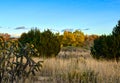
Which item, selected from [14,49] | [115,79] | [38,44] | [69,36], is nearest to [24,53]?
[14,49]

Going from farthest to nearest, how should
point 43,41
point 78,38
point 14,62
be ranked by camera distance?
point 78,38, point 43,41, point 14,62

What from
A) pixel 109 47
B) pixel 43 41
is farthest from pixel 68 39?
pixel 109 47

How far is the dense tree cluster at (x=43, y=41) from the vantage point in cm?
2605

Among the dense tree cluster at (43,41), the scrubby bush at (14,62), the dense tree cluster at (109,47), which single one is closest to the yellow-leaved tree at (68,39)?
the dense tree cluster at (43,41)

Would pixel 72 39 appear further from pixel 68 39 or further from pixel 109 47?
pixel 109 47

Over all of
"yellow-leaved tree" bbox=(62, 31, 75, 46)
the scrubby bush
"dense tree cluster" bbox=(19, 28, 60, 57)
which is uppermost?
"yellow-leaved tree" bbox=(62, 31, 75, 46)

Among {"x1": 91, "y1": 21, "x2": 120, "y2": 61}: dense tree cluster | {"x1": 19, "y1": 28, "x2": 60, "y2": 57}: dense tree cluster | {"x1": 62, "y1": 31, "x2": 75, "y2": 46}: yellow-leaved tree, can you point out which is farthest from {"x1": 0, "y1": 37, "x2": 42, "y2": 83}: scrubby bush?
{"x1": 62, "y1": 31, "x2": 75, "y2": 46}: yellow-leaved tree

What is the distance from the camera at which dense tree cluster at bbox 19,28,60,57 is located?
2605 cm

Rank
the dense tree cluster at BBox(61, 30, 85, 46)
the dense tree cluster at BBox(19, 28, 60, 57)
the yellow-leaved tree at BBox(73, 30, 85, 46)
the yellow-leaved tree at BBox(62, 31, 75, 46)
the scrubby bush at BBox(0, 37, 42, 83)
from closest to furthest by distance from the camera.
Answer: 1. the scrubby bush at BBox(0, 37, 42, 83)
2. the dense tree cluster at BBox(19, 28, 60, 57)
3. the dense tree cluster at BBox(61, 30, 85, 46)
4. the yellow-leaved tree at BBox(62, 31, 75, 46)
5. the yellow-leaved tree at BBox(73, 30, 85, 46)

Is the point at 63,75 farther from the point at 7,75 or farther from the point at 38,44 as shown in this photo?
the point at 38,44

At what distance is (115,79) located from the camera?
11.8m

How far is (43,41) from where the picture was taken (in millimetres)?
26297

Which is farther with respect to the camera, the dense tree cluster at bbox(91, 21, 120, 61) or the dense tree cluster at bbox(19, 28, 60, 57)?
the dense tree cluster at bbox(19, 28, 60, 57)

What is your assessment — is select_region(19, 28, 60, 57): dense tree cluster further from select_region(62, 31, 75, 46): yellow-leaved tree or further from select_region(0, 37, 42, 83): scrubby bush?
select_region(62, 31, 75, 46): yellow-leaved tree
